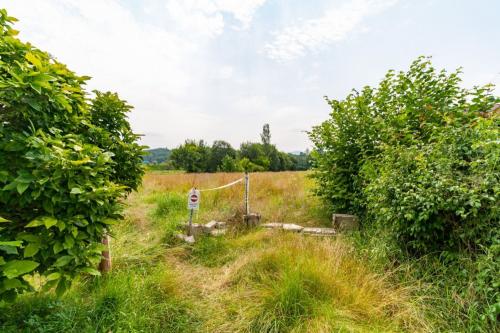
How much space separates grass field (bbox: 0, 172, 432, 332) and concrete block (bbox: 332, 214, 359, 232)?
1.56ft

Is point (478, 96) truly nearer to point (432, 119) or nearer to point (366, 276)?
point (432, 119)

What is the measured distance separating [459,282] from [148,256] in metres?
3.66

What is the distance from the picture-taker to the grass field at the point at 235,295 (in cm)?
192

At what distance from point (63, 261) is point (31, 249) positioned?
194 mm

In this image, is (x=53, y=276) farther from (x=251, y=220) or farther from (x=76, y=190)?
(x=251, y=220)

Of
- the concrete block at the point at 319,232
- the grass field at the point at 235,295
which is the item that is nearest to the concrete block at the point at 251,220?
the grass field at the point at 235,295

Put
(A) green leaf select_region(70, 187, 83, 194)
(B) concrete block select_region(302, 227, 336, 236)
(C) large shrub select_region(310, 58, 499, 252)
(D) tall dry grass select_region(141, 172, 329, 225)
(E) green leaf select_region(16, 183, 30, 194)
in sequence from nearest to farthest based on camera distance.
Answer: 1. (E) green leaf select_region(16, 183, 30, 194)
2. (A) green leaf select_region(70, 187, 83, 194)
3. (C) large shrub select_region(310, 58, 499, 252)
4. (B) concrete block select_region(302, 227, 336, 236)
5. (D) tall dry grass select_region(141, 172, 329, 225)

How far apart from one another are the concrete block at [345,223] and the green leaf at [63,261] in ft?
12.0

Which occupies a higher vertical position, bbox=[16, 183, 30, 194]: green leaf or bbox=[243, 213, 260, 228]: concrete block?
bbox=[16, 183, 30, 194]: green leaf

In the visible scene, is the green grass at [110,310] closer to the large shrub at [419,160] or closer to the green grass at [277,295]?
the green grass at [277,295]

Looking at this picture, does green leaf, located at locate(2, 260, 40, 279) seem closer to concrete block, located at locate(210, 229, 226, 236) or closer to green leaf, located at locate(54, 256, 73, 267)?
green leaf, located at locate(54, 256, 73, 267)

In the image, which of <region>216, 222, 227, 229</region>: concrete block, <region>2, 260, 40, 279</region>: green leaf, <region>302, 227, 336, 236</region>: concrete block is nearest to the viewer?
<region>2, 260, 40, 279</region>: green leaf

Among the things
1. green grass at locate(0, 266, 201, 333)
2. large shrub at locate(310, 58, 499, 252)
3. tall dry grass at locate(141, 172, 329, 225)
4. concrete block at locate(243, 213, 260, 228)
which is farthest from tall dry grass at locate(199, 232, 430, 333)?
tall dry grass at locate(141, 172, 329, 225)

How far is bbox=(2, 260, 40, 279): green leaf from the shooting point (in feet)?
3.66
